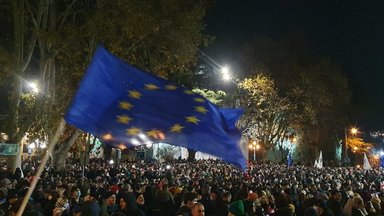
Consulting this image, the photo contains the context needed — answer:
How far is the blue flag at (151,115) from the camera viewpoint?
5699 millimetres

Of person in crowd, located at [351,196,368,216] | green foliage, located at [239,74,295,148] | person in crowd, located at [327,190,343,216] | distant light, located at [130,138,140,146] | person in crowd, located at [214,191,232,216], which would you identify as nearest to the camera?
distant light, located at [130,138,140,146]

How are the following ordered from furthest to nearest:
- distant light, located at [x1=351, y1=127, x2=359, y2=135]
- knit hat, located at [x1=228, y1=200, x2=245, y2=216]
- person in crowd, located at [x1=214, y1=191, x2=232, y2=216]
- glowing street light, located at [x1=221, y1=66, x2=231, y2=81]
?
distant light, located at [x1=351, y1=127, x2=359, y2=135] → glowing street light, located at [x1=221, y1=66, x2=231, y2=81] → person in crowd, located at [x1=214, y1=191, x2=232, y2=216] → knit hat, located at [x1=228, y1=200, x2=245, y2=216]

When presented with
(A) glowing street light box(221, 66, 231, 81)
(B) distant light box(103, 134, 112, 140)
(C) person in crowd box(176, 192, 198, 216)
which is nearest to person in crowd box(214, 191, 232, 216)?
(C) person in crowd box(176, 192, 198, 216)

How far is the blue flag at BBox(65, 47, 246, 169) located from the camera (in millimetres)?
5699

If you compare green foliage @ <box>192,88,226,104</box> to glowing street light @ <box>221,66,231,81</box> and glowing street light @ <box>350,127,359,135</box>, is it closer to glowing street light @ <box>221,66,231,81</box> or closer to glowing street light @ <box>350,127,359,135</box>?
glowing street light @ <box>221,66,231,81</box>

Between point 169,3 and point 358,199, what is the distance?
13512mm

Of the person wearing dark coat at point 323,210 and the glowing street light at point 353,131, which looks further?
the glowing street light at point 353,131

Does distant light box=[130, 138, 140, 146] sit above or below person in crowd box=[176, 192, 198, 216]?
above

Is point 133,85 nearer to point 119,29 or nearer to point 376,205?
point 376,205

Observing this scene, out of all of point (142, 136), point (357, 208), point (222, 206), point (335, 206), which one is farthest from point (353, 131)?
point (142, 136)

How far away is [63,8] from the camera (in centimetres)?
2064

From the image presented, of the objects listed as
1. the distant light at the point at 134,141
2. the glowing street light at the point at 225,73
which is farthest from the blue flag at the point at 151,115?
the glowing street light at the point at 225,73

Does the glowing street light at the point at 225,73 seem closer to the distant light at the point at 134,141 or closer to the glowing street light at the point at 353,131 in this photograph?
the distant light at the point at 134,141

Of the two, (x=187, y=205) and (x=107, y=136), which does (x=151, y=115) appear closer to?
(x=107, y=136)
